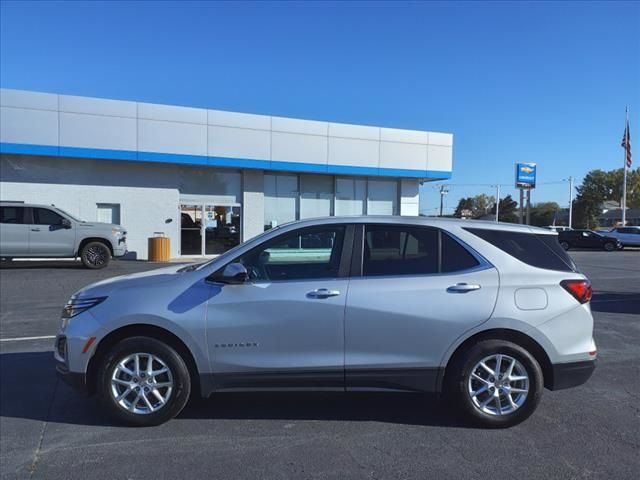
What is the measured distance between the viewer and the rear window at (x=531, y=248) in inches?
175

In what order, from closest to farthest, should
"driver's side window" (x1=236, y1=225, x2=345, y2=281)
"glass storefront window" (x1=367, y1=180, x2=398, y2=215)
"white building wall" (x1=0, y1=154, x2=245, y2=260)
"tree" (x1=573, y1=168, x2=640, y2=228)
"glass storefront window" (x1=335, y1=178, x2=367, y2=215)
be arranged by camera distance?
"driver's side window" (x1=236, y1=225, x2=345, y2=281) → "white building wall" (x1=0, y1=154, x2=245, y2=260) → "glass storefront window" (x1=335, y1=178, x2=367, y2=215) → "glass storefront window" (x1=367, y1=180, x2=398, y2=215) → "tree" (x1=573, y1=168, x2=640, y2=228)

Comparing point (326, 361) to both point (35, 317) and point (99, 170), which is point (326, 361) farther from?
point (99, 170)

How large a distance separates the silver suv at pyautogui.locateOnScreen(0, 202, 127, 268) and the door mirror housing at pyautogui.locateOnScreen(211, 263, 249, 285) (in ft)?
43.4

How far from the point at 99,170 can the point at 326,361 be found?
1774 cm

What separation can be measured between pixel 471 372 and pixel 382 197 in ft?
65.4

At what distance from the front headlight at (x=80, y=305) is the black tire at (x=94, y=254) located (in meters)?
12.6

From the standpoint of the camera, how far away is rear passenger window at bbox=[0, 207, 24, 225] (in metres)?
15.4

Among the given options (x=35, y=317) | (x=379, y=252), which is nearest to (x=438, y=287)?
(x=379, y=252)

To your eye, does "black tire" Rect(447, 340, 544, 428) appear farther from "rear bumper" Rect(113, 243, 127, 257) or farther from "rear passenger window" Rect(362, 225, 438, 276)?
"rear bumper" Rect(113, 243, 127, 257)

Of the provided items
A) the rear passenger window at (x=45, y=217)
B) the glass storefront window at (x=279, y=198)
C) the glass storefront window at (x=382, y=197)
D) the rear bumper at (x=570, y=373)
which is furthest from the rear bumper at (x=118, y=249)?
the rear bumper at (x=570, y=373)

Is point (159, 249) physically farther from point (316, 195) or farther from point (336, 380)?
point (336, 380)

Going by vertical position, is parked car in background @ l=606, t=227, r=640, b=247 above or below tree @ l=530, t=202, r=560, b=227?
below

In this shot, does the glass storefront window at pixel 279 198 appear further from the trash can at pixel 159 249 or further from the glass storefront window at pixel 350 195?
the trash can at pixel 159 249

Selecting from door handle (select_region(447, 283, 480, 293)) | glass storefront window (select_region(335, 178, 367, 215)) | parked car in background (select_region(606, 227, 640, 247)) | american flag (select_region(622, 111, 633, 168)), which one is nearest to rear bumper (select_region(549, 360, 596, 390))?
door handle (select_region(447, 283, 480, 293))
